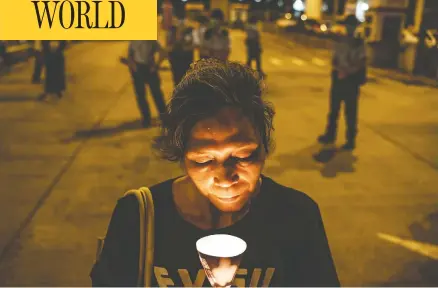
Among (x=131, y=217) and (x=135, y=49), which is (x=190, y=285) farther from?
(x=135, y=49)

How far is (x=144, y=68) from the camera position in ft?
27.9

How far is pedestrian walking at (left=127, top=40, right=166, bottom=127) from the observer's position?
8.34 metres

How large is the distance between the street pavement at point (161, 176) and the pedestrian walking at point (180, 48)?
1166 millimetres

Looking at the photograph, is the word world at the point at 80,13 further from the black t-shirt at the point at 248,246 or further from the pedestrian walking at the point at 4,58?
the pedestrian walking at the point at 4,58

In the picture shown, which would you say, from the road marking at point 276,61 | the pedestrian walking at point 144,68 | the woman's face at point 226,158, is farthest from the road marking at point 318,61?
the woman's face at point 226,158

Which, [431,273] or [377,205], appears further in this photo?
[377,205]

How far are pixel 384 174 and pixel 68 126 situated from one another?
4.85 metres

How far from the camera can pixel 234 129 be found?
1.35m

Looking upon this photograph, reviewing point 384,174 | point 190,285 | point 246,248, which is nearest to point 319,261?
point 246,248

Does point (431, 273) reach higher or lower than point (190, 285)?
lower

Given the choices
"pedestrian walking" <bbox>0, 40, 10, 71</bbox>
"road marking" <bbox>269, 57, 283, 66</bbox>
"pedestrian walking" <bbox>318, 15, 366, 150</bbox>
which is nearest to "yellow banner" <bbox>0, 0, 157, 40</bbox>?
"pedestrian walking" <bbox>318, 15, 366, 150</bbox>

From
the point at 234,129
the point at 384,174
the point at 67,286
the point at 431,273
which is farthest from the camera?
the point at 384,174

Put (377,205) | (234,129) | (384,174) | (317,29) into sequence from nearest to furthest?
(234,129), (377,205), (384,174), (317,29)

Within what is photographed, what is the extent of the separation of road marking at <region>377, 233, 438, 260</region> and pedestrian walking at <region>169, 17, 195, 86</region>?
4.88 metres
